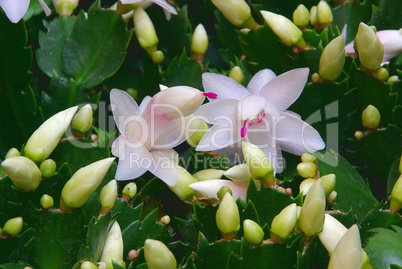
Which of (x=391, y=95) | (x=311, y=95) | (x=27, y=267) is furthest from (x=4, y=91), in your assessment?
(x=391, y=95)

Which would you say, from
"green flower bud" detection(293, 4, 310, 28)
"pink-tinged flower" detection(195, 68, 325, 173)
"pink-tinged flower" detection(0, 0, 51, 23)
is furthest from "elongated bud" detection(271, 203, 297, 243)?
"pink-tinged flower" detection(0, 0, 51, 23)

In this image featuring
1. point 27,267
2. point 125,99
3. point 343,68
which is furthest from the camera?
point 343,68

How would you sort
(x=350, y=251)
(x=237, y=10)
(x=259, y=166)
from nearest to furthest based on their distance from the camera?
(x=350, y=251)
(x=259, y=166)
(x=237, y=10)

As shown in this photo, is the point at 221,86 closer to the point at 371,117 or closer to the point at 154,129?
the point at 154,129

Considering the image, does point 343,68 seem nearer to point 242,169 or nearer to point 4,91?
point 242,169

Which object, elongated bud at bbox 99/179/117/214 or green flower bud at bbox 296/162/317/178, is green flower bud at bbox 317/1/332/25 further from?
Answer: elongated bud at bbox 99/179/117/214

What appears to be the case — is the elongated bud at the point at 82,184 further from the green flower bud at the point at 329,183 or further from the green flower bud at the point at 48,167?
the green flower bud at the point at 329,183

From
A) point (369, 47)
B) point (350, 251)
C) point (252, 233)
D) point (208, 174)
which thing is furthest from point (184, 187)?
point (369, 47)
